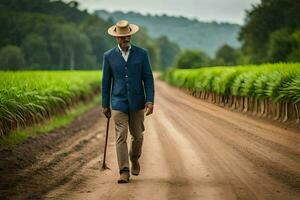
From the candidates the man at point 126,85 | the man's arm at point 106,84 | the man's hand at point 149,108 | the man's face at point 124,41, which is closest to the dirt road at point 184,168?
the man at point 126,85

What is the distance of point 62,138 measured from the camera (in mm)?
15891

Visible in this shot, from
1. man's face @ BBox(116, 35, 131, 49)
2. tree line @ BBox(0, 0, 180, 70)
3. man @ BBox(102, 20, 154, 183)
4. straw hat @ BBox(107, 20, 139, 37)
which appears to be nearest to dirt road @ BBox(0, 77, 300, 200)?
man @ BBox(102, 20, 154, 183)

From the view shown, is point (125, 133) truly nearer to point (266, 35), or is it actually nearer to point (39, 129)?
point (39, 129)

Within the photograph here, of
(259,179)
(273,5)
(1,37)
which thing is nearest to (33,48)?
(1,37)

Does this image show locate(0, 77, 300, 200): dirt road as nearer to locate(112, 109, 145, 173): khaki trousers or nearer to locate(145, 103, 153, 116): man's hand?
locate(112, 109, 145, 173): khaki trousers

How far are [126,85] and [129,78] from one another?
118 mm

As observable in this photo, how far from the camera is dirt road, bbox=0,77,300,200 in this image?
7836 millimetres

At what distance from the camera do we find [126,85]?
9.14 metres

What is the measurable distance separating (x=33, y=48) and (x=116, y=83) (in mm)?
99191

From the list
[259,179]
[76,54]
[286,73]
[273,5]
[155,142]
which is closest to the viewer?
[259,179]

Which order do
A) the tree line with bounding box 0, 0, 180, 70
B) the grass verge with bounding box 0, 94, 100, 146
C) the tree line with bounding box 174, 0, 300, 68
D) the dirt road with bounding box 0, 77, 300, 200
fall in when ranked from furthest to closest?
the tree line with bounding box 0, 0, 180, 70 < the tree line with bounding box 174, 0, 300, 68 < the grass verge with bounding box 0, 94, 100, 146 < the dirt road with bounding box 0, 77, 300, 200

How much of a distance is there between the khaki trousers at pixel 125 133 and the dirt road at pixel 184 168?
1.14 ft

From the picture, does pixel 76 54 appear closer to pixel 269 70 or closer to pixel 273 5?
pixel 273 5

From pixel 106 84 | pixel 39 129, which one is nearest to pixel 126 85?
pixel 106 84
